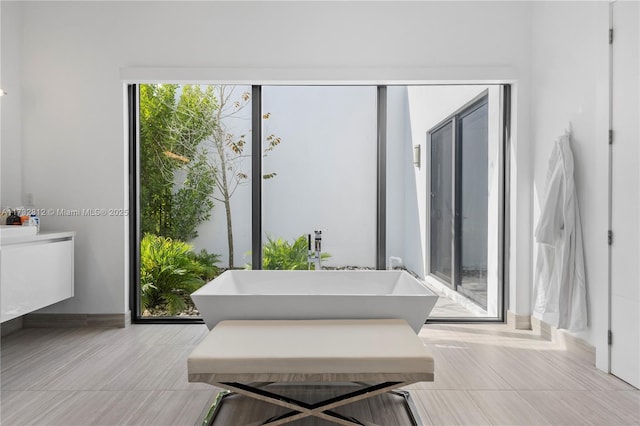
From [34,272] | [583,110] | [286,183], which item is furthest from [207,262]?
[583,110]

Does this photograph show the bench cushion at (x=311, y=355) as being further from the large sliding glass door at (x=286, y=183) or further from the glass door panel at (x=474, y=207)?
the glass door panel at (x=474, y=207)

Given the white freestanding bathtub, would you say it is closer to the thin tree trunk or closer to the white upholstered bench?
the white upholstered bench

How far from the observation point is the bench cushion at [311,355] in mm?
1751

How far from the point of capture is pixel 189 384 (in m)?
2.44

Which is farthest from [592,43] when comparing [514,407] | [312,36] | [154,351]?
[154,351]

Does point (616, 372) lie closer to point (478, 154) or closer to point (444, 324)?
point (444, 324)

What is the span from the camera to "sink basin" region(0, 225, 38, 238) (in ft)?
9.34

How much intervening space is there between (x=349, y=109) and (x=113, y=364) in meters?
2.67

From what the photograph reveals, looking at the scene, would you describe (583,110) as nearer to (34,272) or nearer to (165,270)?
(165,270)

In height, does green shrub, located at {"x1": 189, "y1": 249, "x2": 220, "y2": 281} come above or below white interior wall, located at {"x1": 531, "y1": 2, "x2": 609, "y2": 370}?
below

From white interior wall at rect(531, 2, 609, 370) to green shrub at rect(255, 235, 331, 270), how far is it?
1.95 m

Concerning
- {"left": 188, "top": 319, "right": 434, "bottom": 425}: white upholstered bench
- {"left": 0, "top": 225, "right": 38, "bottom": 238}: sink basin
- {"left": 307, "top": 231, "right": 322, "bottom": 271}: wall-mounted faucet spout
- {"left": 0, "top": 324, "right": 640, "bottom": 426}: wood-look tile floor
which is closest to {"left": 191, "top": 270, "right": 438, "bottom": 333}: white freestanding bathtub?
{"left": 188, "top": 319, "right": 434, "bottom": 425}: white upholstered bench

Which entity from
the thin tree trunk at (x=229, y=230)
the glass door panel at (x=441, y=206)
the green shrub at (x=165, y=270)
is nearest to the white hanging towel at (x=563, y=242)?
the glass door panel at (x=441, y=206)

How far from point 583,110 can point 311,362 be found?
98.8 inches
